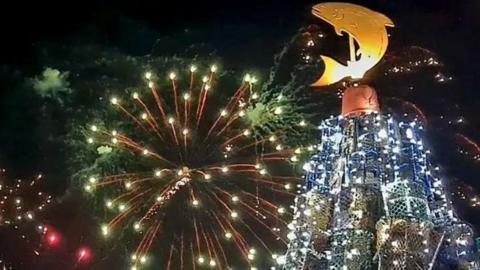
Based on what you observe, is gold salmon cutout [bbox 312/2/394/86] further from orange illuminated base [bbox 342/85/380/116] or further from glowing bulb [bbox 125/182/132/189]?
glowing bulb [bbox 125/182/132/189]

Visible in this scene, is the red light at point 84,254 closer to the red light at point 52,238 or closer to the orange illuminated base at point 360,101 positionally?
the red light at point 52,238

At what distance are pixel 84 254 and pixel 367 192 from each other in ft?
35.0

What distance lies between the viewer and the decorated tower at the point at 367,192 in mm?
10742

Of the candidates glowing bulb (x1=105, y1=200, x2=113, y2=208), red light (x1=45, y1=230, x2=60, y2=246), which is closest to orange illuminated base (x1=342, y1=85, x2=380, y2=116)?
glowing bulb (x1=105, y1=200, x2=113, y2=208)

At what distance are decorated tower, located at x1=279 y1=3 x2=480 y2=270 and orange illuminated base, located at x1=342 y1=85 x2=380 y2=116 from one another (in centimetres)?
2

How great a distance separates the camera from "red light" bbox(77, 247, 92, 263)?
1938 cm

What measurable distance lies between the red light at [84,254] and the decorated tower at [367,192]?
→ 876 centimetres

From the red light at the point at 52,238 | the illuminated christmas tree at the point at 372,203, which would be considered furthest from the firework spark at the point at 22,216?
the illuminated christmas tree at the point at 372,203

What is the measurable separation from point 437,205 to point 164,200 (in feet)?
22.9

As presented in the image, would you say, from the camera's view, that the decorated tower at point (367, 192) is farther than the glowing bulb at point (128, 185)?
No

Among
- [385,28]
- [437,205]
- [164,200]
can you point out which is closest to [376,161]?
[437,205]

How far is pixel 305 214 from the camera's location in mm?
12469

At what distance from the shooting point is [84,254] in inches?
765

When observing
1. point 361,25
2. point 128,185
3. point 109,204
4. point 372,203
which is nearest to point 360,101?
point 361,25
